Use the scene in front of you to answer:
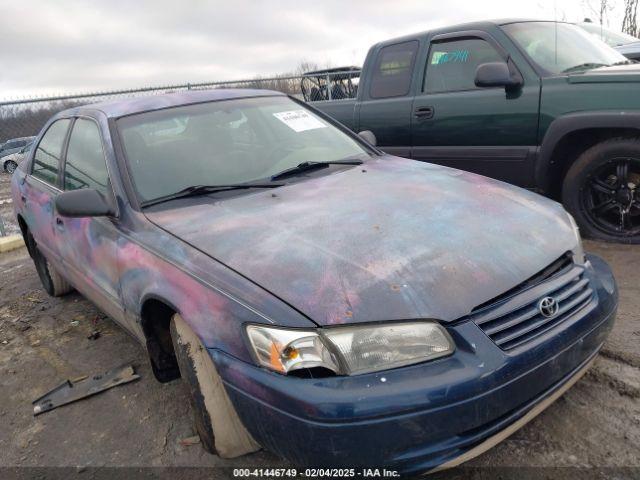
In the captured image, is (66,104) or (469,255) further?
(66,104)

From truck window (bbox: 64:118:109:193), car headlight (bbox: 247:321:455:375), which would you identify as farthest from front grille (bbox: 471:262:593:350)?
truck window (bbox: 64:118:109:193)

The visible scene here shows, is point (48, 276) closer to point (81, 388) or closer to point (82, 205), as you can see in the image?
point (81, 388)

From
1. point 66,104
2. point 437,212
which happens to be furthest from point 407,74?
Result: point 66,104

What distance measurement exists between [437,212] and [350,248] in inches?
20.1

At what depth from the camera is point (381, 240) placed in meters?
2.04

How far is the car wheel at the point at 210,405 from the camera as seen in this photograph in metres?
2.00

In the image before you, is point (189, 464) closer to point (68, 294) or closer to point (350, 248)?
point (350, 248)

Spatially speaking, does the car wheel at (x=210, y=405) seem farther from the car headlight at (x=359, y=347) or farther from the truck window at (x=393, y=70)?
A: the truck window at (x=393, y=70)

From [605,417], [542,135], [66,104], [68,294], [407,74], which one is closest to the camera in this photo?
[605,417]

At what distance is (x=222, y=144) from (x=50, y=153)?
63.3 inches

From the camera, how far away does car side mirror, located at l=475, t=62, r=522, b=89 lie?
4094 mm

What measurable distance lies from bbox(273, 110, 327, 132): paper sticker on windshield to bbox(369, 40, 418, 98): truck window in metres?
1.82

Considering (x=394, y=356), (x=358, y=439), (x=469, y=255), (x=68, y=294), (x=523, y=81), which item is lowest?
(x=68, y=294)

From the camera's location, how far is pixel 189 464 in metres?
2.26
